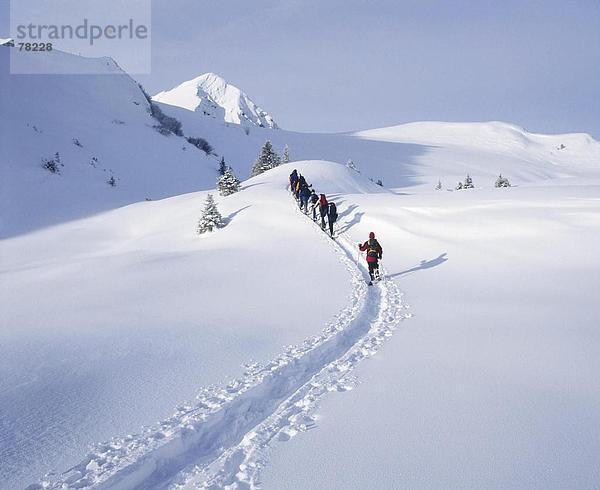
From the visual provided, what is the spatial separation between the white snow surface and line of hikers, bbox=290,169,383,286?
0.73 meters

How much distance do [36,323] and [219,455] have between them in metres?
5.91

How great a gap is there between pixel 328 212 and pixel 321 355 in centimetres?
1165

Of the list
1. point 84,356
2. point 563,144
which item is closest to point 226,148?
point 84,356

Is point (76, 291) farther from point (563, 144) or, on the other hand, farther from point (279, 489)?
point (563, 144)

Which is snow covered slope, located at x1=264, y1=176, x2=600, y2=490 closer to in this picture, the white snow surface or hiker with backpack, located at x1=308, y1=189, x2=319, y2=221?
the white snow surface

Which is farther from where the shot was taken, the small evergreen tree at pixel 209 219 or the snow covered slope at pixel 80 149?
the snow covered slope at pixel 80 149

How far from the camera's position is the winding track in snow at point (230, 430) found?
3879 millimetres

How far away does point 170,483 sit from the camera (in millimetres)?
3896

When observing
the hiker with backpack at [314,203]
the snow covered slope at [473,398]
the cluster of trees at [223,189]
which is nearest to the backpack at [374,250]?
the snow covered slope at [473,398]

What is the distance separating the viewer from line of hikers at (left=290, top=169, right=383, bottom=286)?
1169cm

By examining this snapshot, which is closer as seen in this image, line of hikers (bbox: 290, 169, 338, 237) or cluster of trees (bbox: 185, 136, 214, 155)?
line of hikers (bbox: 290, 169, 338, 237)

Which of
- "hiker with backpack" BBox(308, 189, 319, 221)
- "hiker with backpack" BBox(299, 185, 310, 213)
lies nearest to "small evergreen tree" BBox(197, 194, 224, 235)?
"hiker with backpack" BBox(299, 185, 310, 213)

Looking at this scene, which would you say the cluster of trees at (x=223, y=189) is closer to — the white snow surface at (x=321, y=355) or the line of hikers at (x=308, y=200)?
the white snow surface at (x=321, y=355)

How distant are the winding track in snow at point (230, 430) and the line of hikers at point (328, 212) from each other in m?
4.77
